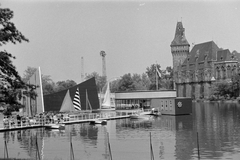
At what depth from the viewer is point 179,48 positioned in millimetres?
166250

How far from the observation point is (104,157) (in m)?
22.2

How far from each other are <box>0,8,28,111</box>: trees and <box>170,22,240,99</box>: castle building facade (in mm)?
123691

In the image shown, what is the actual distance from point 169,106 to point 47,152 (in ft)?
131

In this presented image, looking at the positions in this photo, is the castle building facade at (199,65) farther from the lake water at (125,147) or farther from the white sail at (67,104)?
the lake water at (125,147)

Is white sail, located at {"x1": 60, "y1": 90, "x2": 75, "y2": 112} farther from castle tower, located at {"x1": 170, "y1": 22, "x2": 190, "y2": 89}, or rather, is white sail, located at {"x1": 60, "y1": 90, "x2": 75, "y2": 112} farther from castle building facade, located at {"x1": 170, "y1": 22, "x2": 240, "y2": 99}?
castle tower, located at {"x1": 170, "y1": 22, "x2": 190, "y2": 89}

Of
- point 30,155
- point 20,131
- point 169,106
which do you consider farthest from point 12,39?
point 169,106

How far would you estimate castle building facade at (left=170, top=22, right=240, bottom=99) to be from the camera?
139750mm

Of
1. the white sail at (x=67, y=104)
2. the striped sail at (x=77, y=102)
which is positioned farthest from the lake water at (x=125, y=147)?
the striped sail at (x=77, y=102)

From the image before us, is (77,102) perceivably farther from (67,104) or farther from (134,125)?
(134,125)

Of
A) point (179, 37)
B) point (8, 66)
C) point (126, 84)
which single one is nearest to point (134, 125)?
point (8, 66)

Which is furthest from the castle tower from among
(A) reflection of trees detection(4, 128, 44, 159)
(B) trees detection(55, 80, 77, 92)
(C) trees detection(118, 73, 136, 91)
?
(A) reflection of trees detection(4, 128, 44, 159)

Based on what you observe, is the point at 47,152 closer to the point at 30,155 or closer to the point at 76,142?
the point at 30,155

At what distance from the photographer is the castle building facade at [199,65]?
458 ft

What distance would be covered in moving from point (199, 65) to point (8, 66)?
462 ft
